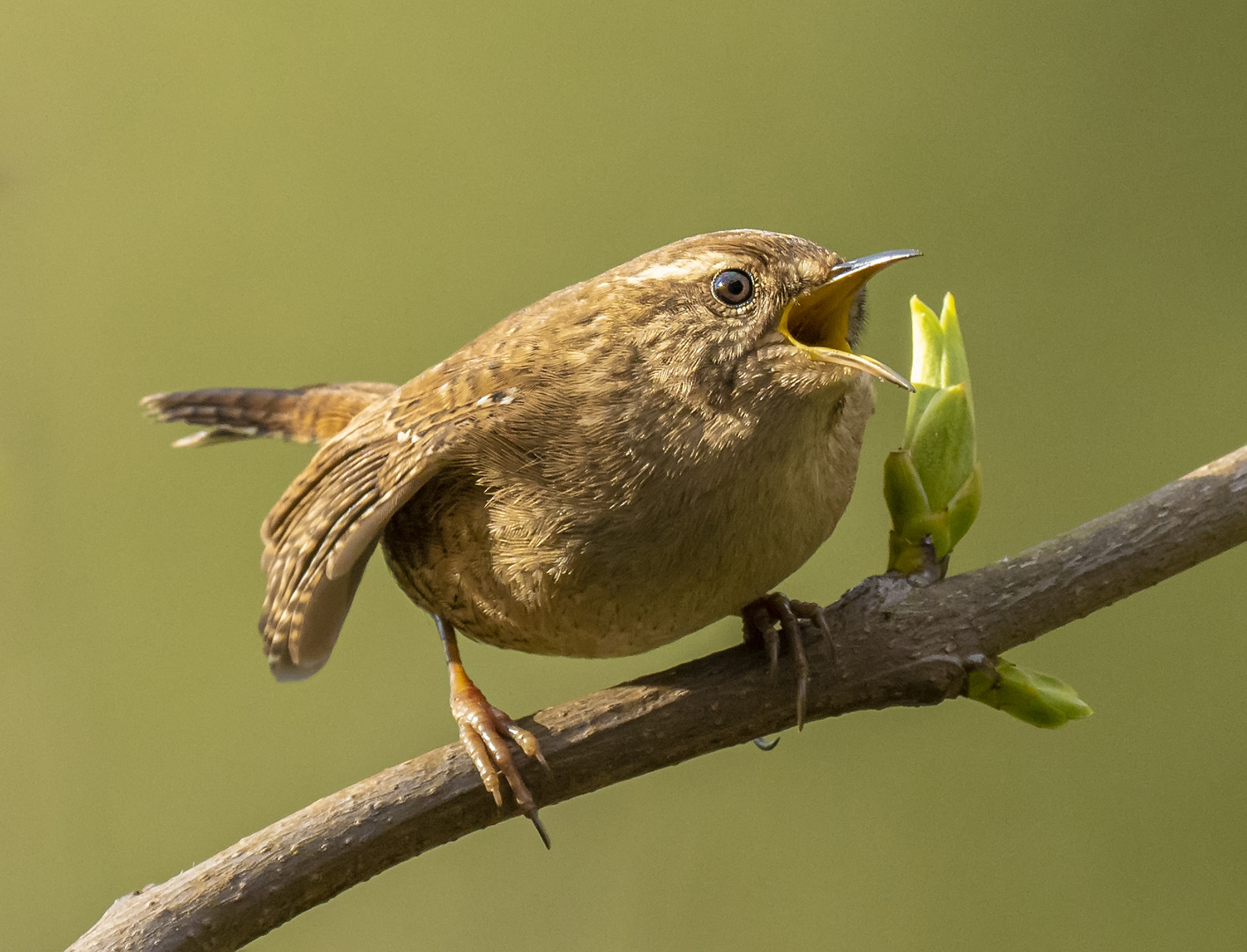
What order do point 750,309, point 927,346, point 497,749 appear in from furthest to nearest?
point 927,346, point 497,749, point 750,309

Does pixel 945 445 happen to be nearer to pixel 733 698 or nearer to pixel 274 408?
pixel 733 698

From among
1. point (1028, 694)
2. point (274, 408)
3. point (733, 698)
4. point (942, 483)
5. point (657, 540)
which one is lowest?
point (1028, 694)

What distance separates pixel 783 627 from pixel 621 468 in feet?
1.09

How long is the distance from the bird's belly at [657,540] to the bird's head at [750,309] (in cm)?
8

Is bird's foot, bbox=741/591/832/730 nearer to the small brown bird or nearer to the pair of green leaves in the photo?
the small brown bird

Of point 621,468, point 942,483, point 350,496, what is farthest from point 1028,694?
point 350,496

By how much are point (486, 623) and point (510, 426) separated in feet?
0.95

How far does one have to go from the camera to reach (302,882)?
149 cm

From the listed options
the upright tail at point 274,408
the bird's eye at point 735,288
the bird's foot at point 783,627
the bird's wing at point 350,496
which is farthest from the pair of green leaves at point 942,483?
the upright tail at point 274,408

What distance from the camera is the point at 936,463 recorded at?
5.23 feet

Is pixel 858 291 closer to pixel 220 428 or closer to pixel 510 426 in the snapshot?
pixel 510 426

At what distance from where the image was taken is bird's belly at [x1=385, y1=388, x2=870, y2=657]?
146 cm

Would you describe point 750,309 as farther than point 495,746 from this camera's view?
No

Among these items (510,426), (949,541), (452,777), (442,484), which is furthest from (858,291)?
(452,777)
